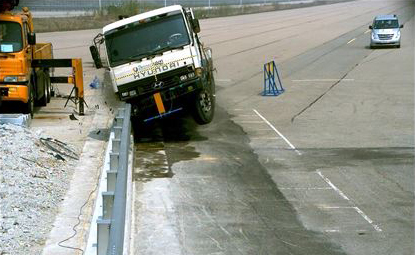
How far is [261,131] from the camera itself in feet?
60.4

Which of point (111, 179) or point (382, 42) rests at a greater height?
point (111, 179)

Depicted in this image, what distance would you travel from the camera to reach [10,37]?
755 inches

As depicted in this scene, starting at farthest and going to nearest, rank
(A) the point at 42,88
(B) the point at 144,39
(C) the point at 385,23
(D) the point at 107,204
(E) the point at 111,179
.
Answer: (C) the point at 385,23, (A) the point at 42,88, (B) the point at 144,39, (E) the point at 111,179, (D) the point at 107,204

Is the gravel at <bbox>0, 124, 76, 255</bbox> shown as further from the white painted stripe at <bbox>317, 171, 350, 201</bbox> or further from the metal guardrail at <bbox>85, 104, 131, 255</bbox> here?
the white painted stripe at <bbox>317, 171, 350, 201</bbox>

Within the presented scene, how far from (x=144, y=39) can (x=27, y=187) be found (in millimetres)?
7500

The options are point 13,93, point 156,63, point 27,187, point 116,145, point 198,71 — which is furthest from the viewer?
point 13,93

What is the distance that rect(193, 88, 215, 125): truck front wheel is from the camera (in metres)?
17.3

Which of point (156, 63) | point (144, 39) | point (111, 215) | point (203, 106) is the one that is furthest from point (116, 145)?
point (203, 106)

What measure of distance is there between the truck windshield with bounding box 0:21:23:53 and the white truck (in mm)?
2992

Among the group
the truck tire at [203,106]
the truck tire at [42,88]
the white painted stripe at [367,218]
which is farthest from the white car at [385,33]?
the white painted stripe at [367,218]

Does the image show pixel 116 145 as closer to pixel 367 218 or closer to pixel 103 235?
pixel 367 218

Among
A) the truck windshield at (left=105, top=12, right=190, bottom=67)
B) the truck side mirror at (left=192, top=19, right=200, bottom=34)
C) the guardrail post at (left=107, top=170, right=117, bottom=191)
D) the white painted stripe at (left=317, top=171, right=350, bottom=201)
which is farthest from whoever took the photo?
the truck side mirror at (left=192, top=19, right=200, bottom=34)

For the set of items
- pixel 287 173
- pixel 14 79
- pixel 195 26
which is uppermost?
pixel 195 26

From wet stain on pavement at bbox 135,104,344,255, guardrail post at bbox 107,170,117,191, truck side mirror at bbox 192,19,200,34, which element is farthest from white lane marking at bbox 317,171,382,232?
truck side mirror at bbox 192,19,200,34
